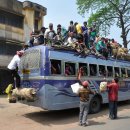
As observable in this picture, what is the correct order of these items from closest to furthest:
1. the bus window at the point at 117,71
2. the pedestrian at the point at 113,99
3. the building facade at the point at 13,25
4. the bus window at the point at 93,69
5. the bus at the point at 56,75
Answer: the bus at the point at 56,75
the pedestrian at the point at 113,99
the bus window at the point at 93,69
the bus window at the point at 117,71
the building facade at the point at 13,25

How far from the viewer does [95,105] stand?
48.1ft

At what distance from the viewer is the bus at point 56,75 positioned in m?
12.0

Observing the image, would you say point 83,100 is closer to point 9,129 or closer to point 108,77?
point 9,129

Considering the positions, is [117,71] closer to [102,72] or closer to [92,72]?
[102,72]

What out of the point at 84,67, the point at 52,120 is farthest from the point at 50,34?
the point at 52,120

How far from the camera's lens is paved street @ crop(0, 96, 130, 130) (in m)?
11.4

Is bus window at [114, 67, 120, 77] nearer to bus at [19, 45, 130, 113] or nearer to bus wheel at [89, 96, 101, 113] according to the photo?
bus at [19, 45, 130, 113]

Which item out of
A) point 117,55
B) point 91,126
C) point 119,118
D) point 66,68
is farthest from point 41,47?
point 117,55

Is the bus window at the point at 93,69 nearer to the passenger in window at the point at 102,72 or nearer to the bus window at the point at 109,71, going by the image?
the passenger in window at the point at 102,72

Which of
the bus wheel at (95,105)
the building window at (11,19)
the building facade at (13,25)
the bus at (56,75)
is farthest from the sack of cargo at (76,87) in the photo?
the building window at (11,19)

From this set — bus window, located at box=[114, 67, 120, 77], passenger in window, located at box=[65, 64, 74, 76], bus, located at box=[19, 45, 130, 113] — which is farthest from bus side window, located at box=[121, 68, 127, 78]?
passenger in window, located at box=[65, 64, 74, 76]

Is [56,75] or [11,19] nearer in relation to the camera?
[56,75]

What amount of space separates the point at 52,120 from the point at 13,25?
607 inches

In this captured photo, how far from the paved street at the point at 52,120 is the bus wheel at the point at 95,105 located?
26 centimetres
